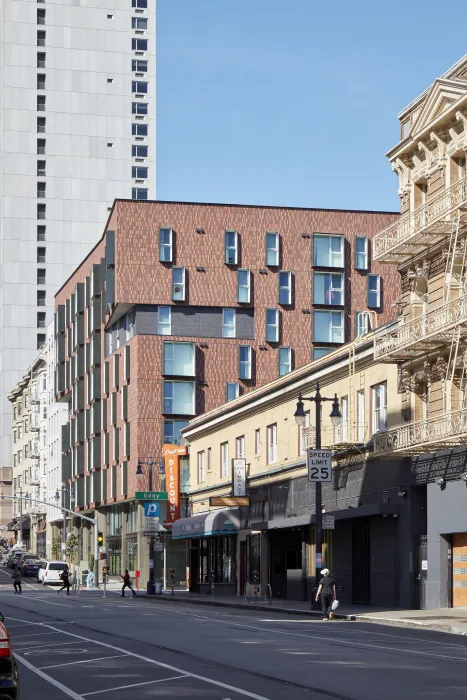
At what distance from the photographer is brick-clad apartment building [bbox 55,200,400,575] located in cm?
9075

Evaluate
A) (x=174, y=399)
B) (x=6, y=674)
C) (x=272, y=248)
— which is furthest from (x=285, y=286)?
(x=6, y=674)

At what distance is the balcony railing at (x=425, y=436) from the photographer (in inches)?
1578

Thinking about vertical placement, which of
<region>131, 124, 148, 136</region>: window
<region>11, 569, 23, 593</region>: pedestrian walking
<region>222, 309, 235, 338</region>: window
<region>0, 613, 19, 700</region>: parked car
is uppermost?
<region>131, 124, 148, 136</region>: window

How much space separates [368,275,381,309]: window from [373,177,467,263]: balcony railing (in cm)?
4655

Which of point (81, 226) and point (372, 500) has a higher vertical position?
point (81, 226)

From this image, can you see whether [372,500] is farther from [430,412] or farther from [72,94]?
[72,94]

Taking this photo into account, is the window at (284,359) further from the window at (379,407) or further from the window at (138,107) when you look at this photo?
the window at (138,107)

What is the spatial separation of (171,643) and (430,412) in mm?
18802

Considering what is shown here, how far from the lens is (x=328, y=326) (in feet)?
311

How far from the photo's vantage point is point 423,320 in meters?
43.1

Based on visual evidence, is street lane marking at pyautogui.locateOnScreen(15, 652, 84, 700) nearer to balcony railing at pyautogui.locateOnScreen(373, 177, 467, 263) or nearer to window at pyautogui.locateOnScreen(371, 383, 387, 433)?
balcony railing at pyautogui.locateOnScreen(373, 177, 467, 263)

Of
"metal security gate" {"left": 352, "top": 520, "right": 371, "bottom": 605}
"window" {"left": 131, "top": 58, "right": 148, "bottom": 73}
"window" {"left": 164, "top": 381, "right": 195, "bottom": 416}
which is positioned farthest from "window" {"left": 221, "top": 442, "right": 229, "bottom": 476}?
"window" {"left": 131, "top": 58, "right": 148, "bottom": 73}

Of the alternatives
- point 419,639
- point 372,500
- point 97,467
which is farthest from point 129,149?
point 419,639

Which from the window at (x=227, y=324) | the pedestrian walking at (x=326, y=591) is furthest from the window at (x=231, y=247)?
the pedestrian walking at (x=326, y=591)
